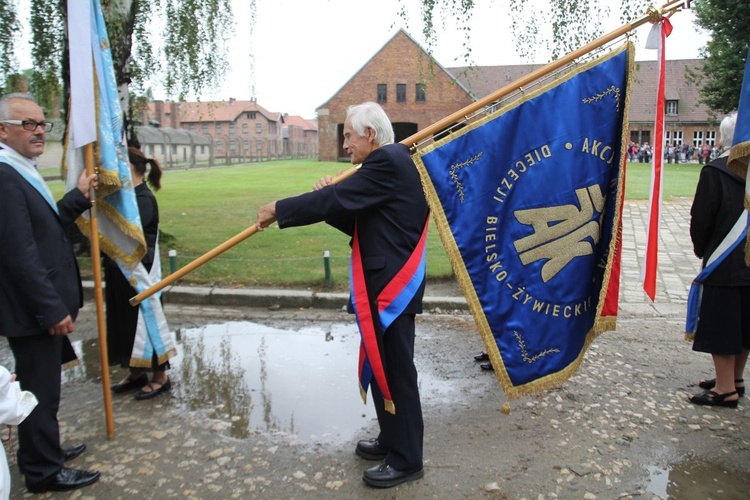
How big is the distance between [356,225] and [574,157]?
1.34 m

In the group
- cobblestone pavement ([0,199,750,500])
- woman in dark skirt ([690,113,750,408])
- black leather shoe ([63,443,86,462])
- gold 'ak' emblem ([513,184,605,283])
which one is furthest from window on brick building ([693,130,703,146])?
black leather shoe ([63,443,86,462])

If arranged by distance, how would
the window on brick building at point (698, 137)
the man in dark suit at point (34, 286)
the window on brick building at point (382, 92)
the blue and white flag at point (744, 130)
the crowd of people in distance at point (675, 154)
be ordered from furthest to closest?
the window on brick building at point (698, 137), the window on brick building at point (382, 92), the crowd of people in distance at point (675, 154), the man in dark suit at point (34, 286), the blue and white flag at point (744, 130)

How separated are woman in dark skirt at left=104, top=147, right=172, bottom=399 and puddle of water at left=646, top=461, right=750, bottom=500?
12.1ft

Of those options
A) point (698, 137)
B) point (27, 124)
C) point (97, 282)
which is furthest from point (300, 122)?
point (27, 124)

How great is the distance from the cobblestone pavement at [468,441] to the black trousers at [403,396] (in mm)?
185

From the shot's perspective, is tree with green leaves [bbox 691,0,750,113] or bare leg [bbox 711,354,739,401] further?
tree with green leaves [bbox 691,0,750,113]

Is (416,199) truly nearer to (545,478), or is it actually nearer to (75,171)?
(545,478)

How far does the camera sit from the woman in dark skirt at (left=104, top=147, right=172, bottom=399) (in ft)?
15.4

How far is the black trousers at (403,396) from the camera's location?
3.51 m

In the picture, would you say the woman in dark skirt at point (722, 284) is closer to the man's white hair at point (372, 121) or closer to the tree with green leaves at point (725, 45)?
the man's white hair at point (372, 121)

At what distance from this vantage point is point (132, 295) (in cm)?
477

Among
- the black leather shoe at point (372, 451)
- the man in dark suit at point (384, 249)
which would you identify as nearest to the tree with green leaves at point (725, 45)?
the man in dark suit at point (384, 249)

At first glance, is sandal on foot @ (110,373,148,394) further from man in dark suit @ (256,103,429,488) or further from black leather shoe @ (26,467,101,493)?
man in dark suit @ (256,103,429,488)

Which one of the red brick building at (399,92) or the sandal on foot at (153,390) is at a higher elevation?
the red brick building at (399,92)
